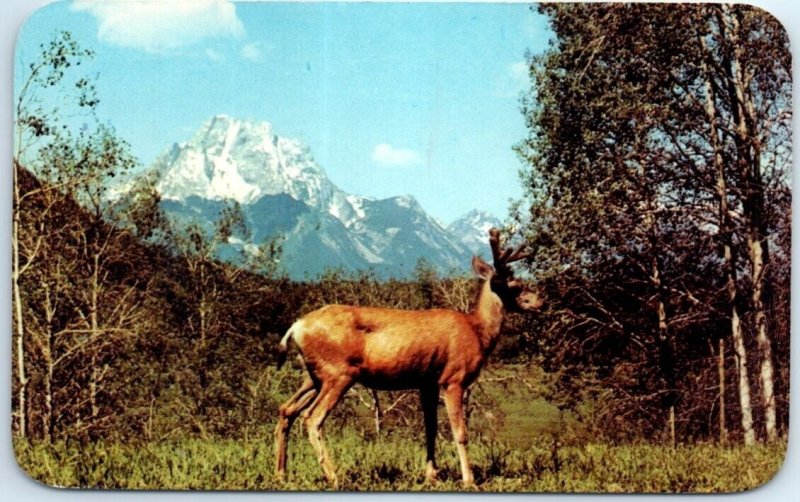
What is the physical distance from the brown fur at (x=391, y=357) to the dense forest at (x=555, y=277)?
38 cm

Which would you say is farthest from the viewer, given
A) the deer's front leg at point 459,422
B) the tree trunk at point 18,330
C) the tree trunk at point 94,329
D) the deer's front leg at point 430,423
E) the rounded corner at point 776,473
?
the tree trunk at point 94,329

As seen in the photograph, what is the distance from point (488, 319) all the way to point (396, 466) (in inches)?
50.7

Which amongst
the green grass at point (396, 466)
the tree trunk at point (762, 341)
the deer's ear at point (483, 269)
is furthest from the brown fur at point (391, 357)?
the tree trunk at point (762, 341)

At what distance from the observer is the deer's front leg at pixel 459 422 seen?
35.0 feet

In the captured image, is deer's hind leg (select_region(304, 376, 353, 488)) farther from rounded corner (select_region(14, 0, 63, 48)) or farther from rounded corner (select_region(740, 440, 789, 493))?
rounded corner (select_region(14, 0, 63, 48))

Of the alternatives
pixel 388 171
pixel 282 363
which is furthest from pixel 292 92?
pixel 282 363

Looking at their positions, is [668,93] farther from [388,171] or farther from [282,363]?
[282,363]

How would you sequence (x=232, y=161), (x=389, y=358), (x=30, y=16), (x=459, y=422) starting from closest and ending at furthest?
1. (x=459, y=422)
2. (x=389, y=358)
3. (x=30, y=16)
4. (x=232, y=161)

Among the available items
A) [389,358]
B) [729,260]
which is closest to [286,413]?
[389,358]

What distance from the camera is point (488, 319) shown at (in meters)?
10.9

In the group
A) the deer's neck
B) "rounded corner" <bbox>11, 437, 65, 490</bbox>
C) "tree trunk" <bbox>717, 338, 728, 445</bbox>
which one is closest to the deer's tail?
the deer's neck

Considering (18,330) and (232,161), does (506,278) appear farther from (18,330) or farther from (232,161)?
(18,330)

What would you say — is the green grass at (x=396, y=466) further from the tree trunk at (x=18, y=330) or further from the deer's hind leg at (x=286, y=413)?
the tree trunk at (x=18, y=330)

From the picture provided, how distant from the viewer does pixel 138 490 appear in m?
11.0
